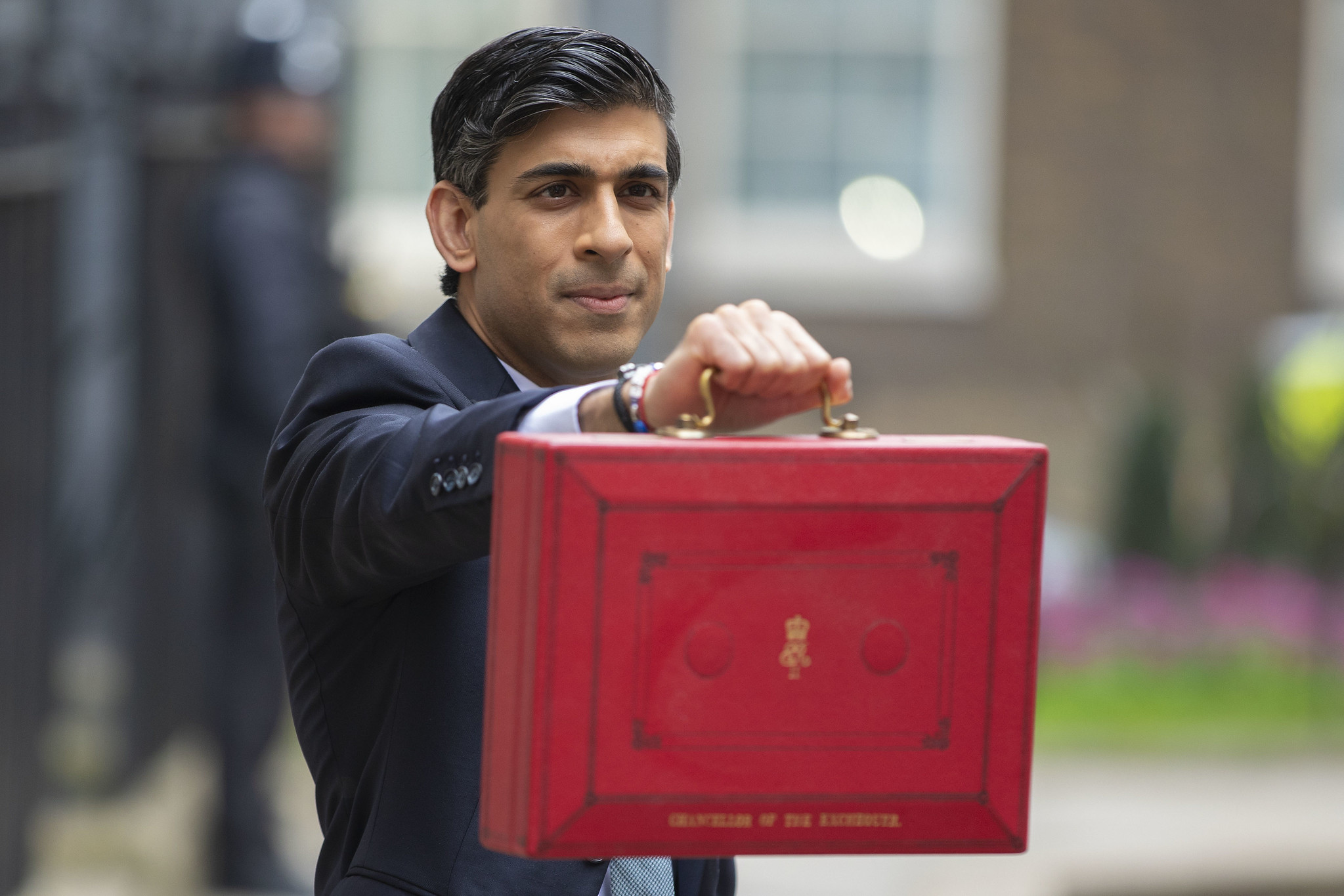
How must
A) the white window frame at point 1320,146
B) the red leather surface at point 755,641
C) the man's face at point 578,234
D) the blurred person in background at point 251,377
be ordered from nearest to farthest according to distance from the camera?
the red leather surface at point 755,641, the man's face at point 578,234, the blurred person in background at point 251,377, the white window frame at point 1320,146

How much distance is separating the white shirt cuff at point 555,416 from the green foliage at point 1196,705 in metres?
4.96

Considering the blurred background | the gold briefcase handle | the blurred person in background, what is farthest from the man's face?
the blurred person in background

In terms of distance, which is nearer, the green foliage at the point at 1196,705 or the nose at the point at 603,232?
the nose at the point at 603,232

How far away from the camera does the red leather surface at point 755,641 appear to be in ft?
4.42

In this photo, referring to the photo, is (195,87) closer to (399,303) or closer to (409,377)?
(399,303)

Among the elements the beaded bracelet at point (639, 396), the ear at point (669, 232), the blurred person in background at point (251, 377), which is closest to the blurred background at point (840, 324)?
the blurred person in background at point (251, 377)

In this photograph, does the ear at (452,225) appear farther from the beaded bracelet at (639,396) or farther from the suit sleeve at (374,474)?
the beaded bracelet at (639,396)

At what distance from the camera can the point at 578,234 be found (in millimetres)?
1617

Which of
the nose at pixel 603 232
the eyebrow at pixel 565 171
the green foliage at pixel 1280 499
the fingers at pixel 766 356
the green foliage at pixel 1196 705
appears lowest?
the green foliage at pixel 1196 705

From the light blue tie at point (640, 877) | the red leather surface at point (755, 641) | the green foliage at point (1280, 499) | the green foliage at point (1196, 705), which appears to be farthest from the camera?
the green foliage at point (1280, 499)

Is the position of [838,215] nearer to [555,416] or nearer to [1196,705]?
[1196,705]

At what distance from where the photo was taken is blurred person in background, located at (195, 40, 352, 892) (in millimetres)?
4684

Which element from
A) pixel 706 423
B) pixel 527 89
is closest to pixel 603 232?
pixel 527 89

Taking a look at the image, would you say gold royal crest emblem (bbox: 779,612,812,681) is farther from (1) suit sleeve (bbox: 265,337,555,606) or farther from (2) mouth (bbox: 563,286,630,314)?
(2) mouth (bbox: 563,286,630,314)
